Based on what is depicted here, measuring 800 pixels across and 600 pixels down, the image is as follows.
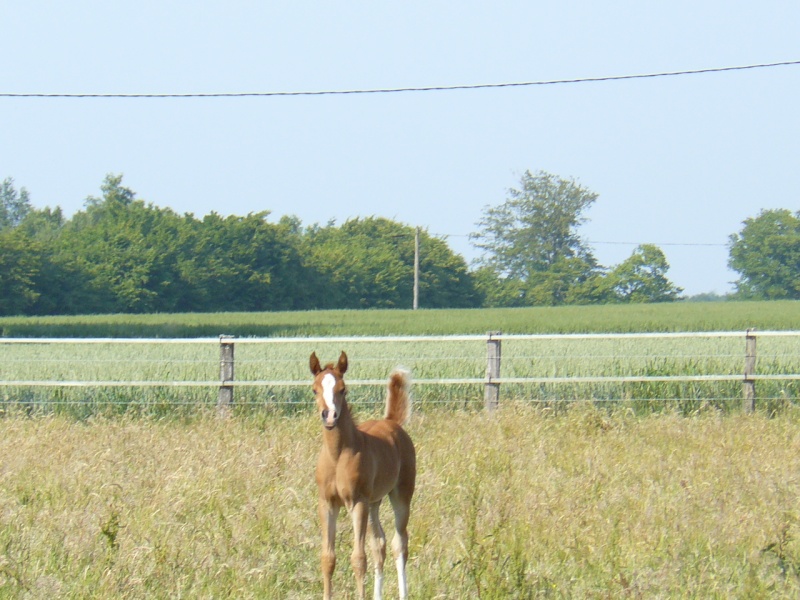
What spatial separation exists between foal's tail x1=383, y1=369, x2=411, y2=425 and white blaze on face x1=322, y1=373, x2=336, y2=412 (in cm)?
117

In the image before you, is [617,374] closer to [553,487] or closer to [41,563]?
[553,487]

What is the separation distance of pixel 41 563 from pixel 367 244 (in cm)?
8064

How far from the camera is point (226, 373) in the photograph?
12812mm

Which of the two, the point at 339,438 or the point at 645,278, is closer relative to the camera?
the point at 339,438

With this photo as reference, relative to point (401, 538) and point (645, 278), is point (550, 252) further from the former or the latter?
point (401, 538)

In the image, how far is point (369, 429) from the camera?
5.72 metres

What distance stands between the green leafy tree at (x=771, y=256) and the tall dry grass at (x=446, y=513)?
8910 cm

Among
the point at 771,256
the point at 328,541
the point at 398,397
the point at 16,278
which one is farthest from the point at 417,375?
the point at 771,256

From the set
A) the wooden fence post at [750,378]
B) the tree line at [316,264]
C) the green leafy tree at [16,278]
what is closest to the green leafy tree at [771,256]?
the tree line at [316,264]

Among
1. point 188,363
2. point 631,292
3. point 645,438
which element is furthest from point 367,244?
point 645,438

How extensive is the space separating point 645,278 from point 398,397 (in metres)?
88.3

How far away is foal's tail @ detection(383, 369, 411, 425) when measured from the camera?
20.0 ft

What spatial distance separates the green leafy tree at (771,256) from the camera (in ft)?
309

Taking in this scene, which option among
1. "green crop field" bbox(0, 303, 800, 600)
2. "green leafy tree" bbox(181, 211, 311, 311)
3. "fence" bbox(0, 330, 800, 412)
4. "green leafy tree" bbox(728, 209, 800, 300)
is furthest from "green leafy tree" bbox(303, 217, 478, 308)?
"green crop field" bbox(0, 303, 800, 600)
